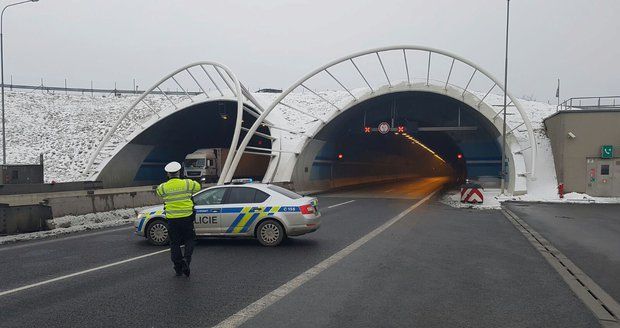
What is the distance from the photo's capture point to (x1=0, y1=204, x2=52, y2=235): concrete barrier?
1267 cm

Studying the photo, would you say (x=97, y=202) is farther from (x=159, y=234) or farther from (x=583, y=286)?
(x=583, y=286)

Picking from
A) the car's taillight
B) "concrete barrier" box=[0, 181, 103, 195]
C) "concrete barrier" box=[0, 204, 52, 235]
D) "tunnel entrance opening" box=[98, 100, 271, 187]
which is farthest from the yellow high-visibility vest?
"tunnel entrance opening" box=[98, 100, 271, 187]

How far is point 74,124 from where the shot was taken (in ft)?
161

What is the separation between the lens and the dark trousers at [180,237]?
747cm

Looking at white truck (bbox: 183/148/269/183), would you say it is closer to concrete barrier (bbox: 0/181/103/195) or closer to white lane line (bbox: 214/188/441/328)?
concrete barrier (bbox: 0/181/103/195)

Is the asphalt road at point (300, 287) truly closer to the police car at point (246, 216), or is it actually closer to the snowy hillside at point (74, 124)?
the police car at point (246, 216)

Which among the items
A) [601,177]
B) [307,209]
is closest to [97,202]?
[307,209]

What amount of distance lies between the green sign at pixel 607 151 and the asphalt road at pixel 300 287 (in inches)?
714

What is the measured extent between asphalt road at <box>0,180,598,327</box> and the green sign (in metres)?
18.1

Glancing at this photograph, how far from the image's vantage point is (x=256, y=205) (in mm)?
10500

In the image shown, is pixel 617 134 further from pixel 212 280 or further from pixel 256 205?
pixel 212 280

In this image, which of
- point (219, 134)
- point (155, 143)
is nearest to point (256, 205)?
point (155, 143)

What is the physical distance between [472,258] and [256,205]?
4.71m

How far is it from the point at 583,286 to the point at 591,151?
2241 centimetres
